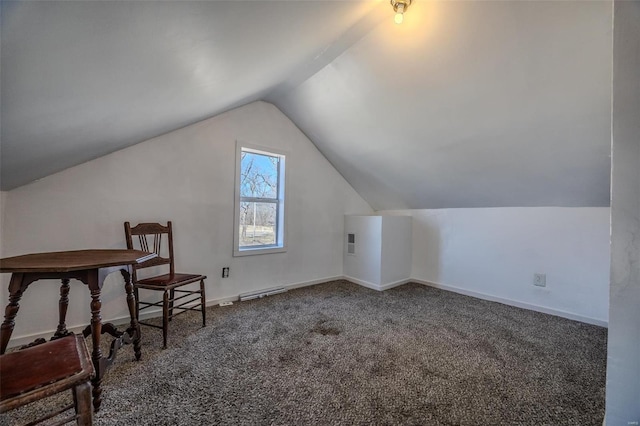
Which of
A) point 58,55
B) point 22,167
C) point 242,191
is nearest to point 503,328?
point 242,191

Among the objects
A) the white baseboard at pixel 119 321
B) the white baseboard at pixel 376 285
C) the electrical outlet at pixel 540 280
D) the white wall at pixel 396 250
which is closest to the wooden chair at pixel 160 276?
the white baseboard at pixel 119 321

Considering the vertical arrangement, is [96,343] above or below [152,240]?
below

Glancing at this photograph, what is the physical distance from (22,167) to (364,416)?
2453mm

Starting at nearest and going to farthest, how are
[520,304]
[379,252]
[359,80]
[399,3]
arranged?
[399,3], [359,80], [520,304], [379,252]

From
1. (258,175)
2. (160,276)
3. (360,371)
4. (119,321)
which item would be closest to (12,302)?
(160,276)

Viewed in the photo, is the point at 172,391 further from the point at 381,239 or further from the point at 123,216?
the point at 381,239

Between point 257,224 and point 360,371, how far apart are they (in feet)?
7.23

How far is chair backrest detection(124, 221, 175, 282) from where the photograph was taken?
2.27 meters

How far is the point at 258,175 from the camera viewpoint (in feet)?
11.2

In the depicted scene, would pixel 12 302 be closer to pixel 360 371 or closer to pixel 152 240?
pixel 152 240

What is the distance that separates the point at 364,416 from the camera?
133 centimetres

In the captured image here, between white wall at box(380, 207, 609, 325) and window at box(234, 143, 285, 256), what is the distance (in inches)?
85.2

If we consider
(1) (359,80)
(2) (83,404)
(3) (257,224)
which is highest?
(1) (359,80)

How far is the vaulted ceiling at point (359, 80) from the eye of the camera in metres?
0.90
